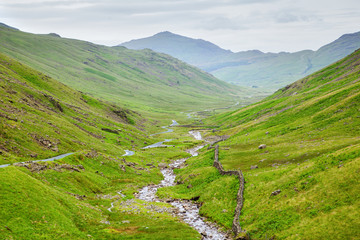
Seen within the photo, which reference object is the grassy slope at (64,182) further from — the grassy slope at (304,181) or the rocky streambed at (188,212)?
the grassy slope at (304,181)

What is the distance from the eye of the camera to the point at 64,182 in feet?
201

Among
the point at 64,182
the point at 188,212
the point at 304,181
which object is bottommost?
the point at 188,212

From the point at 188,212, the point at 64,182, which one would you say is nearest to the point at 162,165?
the point at 64,182

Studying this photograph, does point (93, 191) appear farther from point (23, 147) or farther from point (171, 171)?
point (171, 171)

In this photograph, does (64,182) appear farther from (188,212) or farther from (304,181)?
(304,181)

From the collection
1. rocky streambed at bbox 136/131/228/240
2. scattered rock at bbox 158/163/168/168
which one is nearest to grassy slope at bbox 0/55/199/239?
rocky streambed at bbox 136/131/228/240

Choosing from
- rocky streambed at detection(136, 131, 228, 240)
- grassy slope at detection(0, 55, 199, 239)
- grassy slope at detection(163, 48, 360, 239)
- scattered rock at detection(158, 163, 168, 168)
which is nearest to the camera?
grassy slope at detection(163, 48, 360, 239)

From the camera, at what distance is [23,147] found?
75.3 m

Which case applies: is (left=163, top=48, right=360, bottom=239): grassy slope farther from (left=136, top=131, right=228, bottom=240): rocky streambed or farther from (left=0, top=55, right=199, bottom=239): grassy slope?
(left=0, top=55, right=199, bottom=239): grassy slope

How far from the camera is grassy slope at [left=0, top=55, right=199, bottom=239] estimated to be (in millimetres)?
37500

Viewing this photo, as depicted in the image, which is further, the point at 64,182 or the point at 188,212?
the point at 64,182

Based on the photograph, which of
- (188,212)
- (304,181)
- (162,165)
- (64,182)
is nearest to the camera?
(304,181)

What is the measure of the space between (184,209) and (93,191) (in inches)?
989

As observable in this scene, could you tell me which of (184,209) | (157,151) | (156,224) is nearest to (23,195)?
(156,224)
